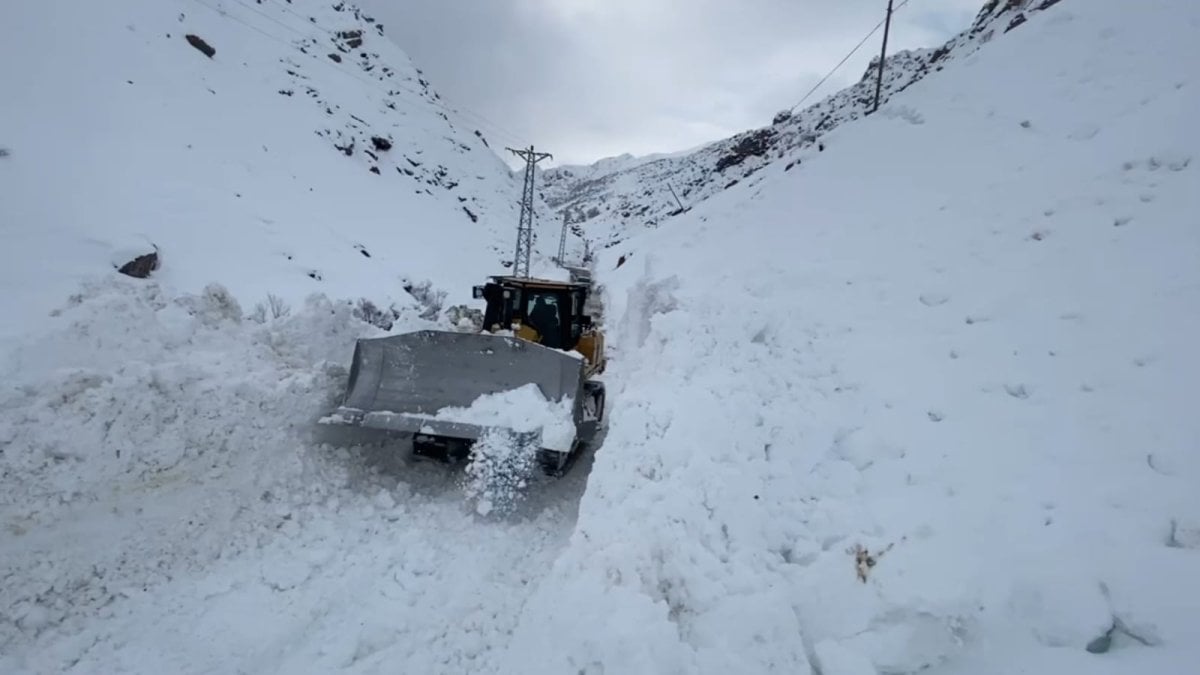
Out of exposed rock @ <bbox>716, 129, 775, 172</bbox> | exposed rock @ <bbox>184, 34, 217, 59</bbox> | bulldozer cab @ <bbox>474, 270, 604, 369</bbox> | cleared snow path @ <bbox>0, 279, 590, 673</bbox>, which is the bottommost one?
cleared snow path @ <bbox>0, 279, 590, 673</bbox>

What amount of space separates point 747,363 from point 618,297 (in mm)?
13413

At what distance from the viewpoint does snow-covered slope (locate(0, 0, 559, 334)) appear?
12977mm

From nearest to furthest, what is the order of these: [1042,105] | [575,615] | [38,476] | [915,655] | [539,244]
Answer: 1. [915,655]
2. [575,615]
3. [38,476]
4. [1042,105]
5. [539,244]

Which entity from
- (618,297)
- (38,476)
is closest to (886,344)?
(38,476)

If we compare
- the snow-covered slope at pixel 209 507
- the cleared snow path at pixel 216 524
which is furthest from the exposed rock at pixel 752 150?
the cleared snow path at pixel 216 524

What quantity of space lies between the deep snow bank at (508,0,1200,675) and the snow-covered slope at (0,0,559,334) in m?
5.65

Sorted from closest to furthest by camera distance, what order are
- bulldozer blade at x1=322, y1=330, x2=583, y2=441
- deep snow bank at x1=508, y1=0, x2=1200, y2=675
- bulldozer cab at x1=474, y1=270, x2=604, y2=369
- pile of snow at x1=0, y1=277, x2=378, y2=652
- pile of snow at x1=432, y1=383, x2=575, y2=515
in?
deep snow bank at x1=508, y1=0, x2=1200, y2=675
pile of snow at x1=0, y1=277, x2=378, y2=652
pile of snow at x1=432, y1=383, x2=575, y2=515
bulldozer blade at x1=322, y1=330, x2=583, y2=441
bulldozer cab at x1=474, y1=270, x2=604, y2=369

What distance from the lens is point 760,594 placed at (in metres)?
→ 3.32

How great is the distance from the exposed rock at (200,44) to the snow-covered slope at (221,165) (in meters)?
0.21

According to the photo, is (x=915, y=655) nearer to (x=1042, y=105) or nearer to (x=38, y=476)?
(x=38, y=476)

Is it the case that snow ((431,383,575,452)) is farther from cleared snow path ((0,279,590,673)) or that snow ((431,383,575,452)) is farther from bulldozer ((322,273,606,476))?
cleared snow path ((0,279,590,673))

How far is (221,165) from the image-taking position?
21.1 meters

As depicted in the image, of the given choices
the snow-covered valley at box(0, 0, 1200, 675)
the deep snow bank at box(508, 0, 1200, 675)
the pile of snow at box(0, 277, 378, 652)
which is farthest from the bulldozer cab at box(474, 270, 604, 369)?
the pile of snow at box(0, 277, 378, 652)

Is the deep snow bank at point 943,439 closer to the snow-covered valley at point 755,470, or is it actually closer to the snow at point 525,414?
the snow-covered valley at point 755,470
